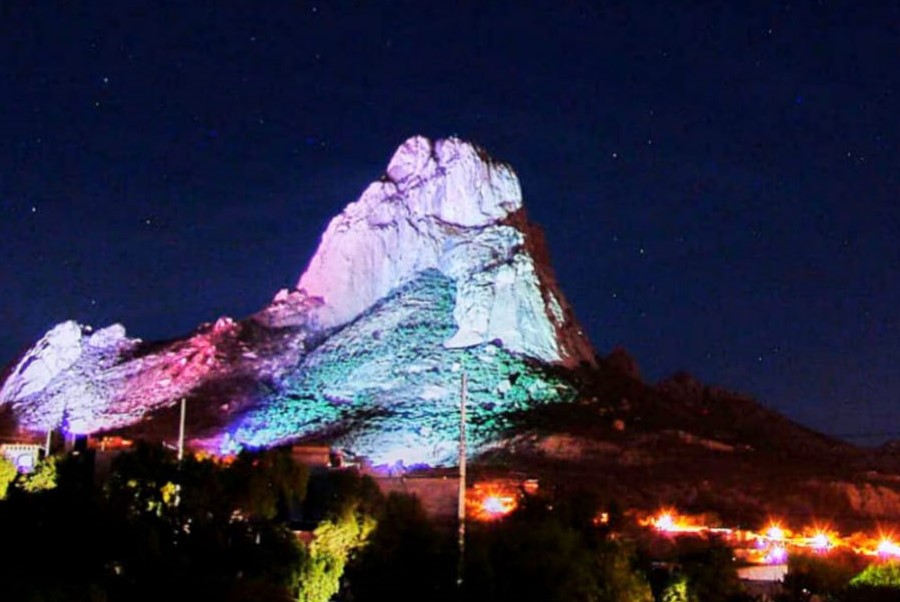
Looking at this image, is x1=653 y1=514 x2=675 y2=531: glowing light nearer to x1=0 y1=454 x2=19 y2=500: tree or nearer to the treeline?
the treeline

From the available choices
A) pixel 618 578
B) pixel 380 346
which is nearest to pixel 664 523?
pixel 618 578

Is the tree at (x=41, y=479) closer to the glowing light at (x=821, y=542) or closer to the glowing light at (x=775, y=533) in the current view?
the glowing light at (x=775, y=533)

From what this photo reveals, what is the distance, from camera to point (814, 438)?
352ft

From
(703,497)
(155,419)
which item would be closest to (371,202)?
(155,419)

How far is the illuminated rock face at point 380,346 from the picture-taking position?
93062mm

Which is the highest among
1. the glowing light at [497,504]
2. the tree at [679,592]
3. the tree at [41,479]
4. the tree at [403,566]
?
the tree at [41,479]

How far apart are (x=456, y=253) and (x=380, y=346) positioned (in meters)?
9.70

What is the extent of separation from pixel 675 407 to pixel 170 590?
72.4 metres

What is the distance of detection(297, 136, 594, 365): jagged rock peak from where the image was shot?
329ft

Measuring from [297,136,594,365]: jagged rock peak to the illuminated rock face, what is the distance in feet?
0.43

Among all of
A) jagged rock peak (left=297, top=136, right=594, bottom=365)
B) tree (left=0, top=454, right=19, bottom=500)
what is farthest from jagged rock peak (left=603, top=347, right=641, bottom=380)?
tree (left=0, top=454, right=19, bottom=500)

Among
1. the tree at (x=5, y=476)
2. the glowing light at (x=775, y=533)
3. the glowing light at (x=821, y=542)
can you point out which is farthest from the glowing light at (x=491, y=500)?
the tree at (x=5, y=476)

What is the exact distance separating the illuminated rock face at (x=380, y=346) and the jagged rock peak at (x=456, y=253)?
13cm

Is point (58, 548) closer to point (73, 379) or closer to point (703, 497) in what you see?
point (703, 497)
